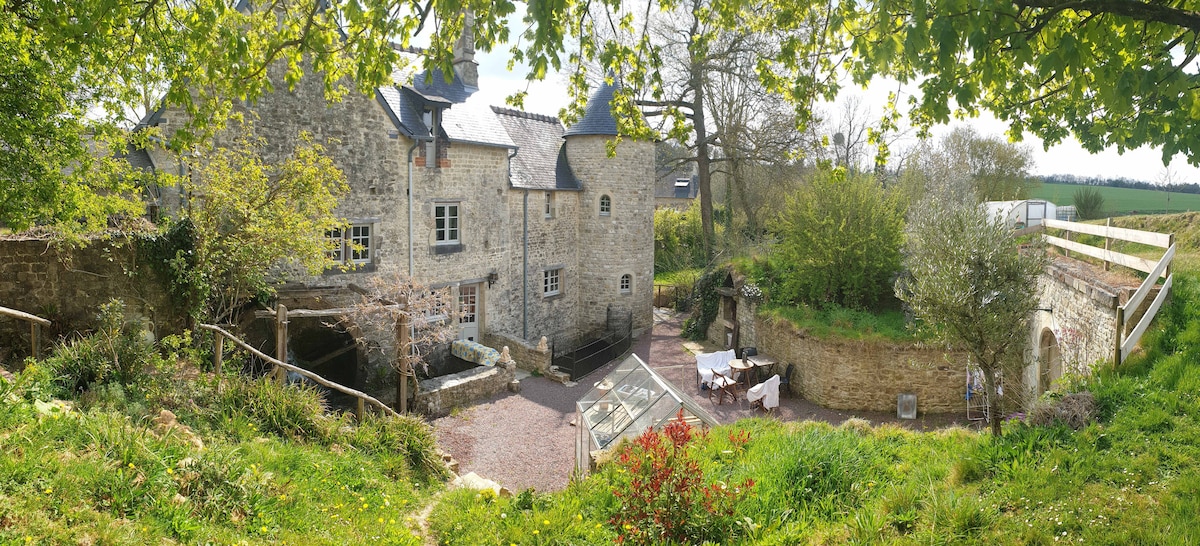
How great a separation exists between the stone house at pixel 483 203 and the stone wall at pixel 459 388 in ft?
7.15

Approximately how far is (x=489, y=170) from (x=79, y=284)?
9613mm

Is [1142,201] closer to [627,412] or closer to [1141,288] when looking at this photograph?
[1141,288]

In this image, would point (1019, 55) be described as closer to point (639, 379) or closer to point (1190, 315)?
point (1190, 315)

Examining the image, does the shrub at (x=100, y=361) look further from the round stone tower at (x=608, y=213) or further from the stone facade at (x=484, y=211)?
the round stone tower at (x=608, y=213)

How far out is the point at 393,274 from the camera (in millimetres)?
15859

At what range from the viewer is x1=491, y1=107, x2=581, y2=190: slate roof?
20125 mm

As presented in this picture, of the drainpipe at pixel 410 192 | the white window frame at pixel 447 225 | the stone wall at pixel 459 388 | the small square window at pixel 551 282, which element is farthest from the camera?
the small square window at pixel 551 282

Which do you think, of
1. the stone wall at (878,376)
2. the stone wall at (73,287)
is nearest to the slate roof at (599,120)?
the stone wall at (878,376)

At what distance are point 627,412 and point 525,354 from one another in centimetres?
851

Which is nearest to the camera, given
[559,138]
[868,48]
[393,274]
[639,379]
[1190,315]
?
[868,48]

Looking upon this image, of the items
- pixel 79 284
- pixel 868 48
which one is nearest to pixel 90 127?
pixel 79 284

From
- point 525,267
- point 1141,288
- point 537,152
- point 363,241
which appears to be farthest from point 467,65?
point 1141,288

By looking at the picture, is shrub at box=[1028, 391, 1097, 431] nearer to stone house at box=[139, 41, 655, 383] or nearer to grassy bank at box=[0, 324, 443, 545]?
grassy bank at box=[0, 324, 443, 545]

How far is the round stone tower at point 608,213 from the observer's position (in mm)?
21422
